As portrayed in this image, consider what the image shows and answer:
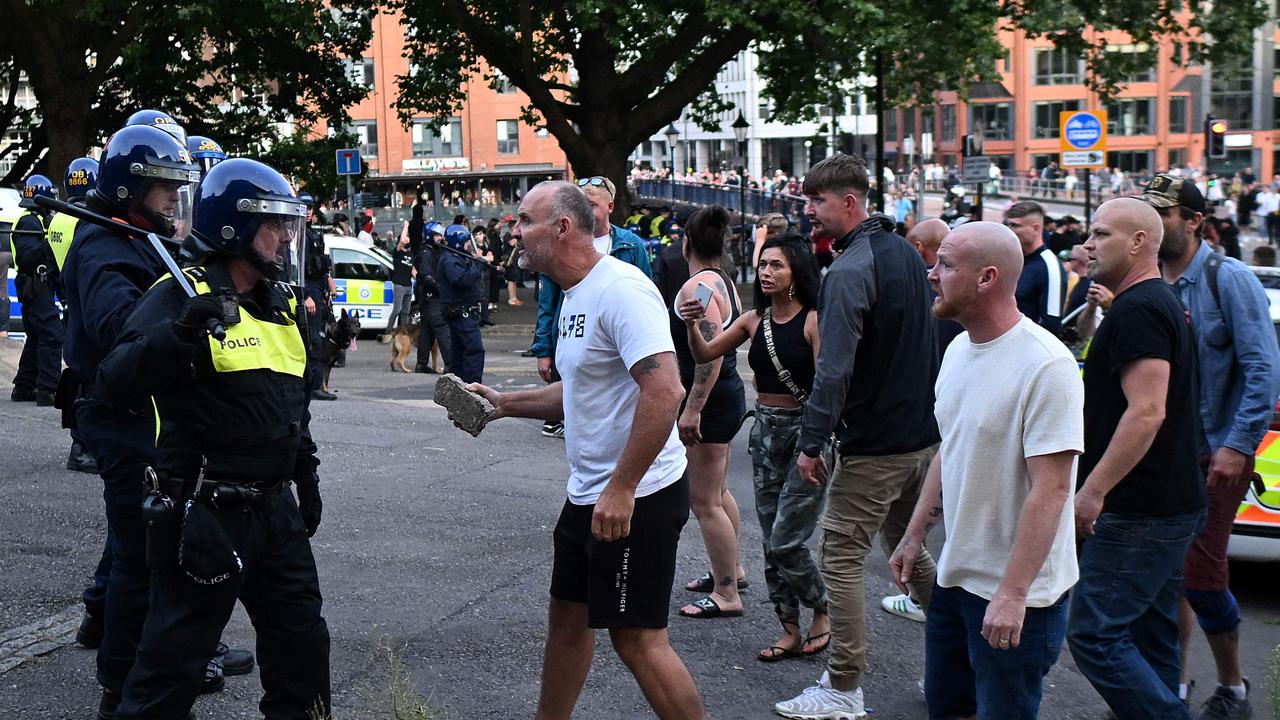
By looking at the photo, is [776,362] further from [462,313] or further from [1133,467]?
[462,313]

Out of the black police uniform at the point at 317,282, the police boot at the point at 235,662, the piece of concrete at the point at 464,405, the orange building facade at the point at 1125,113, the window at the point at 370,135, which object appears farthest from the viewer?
the orange building facade at the point at 1125,113

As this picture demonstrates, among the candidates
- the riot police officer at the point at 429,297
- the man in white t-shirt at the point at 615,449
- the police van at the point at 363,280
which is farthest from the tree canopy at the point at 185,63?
the man in white t-shirt at the point at 615,449

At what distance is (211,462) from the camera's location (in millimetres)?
3799

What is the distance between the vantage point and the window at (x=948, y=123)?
3669 inches

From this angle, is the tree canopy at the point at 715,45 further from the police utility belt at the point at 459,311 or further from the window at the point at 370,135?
the window at the point at 370,135

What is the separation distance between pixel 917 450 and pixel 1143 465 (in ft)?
3.23

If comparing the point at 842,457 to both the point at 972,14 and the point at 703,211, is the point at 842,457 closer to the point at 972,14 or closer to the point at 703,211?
the point at 703,211

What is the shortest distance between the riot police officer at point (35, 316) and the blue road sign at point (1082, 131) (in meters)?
15.0

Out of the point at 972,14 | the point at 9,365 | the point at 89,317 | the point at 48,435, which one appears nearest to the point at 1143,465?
the point at 89,317

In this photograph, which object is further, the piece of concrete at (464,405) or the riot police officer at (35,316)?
the riot police officer at (35,316)

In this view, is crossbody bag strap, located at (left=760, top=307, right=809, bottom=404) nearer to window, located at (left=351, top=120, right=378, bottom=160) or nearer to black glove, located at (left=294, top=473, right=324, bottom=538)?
black glove, located at (left=294, top=473, right=324, bottom=538)

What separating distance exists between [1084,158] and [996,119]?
73.1 meters

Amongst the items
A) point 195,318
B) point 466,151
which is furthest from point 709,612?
point 466,151

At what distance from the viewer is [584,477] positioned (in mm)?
4117
